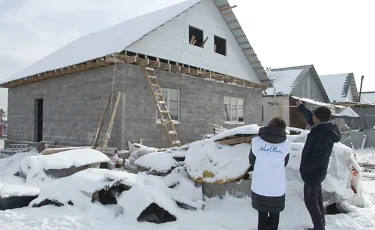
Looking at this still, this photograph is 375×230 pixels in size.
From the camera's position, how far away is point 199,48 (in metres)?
13.5

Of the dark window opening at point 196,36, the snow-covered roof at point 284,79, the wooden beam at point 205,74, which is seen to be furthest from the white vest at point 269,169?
the snow-covered roof at point 284,79

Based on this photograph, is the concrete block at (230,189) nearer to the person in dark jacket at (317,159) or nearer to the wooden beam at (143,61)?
the person in dark jacket at (317,159)

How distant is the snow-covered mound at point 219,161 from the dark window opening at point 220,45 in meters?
9.62

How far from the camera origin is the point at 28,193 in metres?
5.61

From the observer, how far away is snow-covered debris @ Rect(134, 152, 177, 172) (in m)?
6.76

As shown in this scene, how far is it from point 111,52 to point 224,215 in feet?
22.6

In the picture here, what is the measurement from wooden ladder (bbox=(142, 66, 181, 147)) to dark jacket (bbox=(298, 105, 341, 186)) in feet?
22.8

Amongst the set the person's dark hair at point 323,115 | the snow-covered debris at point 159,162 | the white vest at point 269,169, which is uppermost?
the person's dark hair at point 323,115

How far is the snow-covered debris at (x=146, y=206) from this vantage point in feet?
15.8

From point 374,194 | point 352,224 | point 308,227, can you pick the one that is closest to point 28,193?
point 308,227

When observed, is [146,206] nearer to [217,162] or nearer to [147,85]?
[217,162]

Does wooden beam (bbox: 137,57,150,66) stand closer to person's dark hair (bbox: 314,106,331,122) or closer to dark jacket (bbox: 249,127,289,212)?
person's dark hair (bbox: 314,106,331,122)

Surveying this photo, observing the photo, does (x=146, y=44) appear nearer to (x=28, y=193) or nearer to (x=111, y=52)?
(x=111, y=52)

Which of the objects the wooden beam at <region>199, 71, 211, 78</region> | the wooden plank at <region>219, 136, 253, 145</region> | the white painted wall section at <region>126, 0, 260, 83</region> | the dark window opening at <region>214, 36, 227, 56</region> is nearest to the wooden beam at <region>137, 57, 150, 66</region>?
the white painted wall section at <region>126, 0, 260, 83</region>
